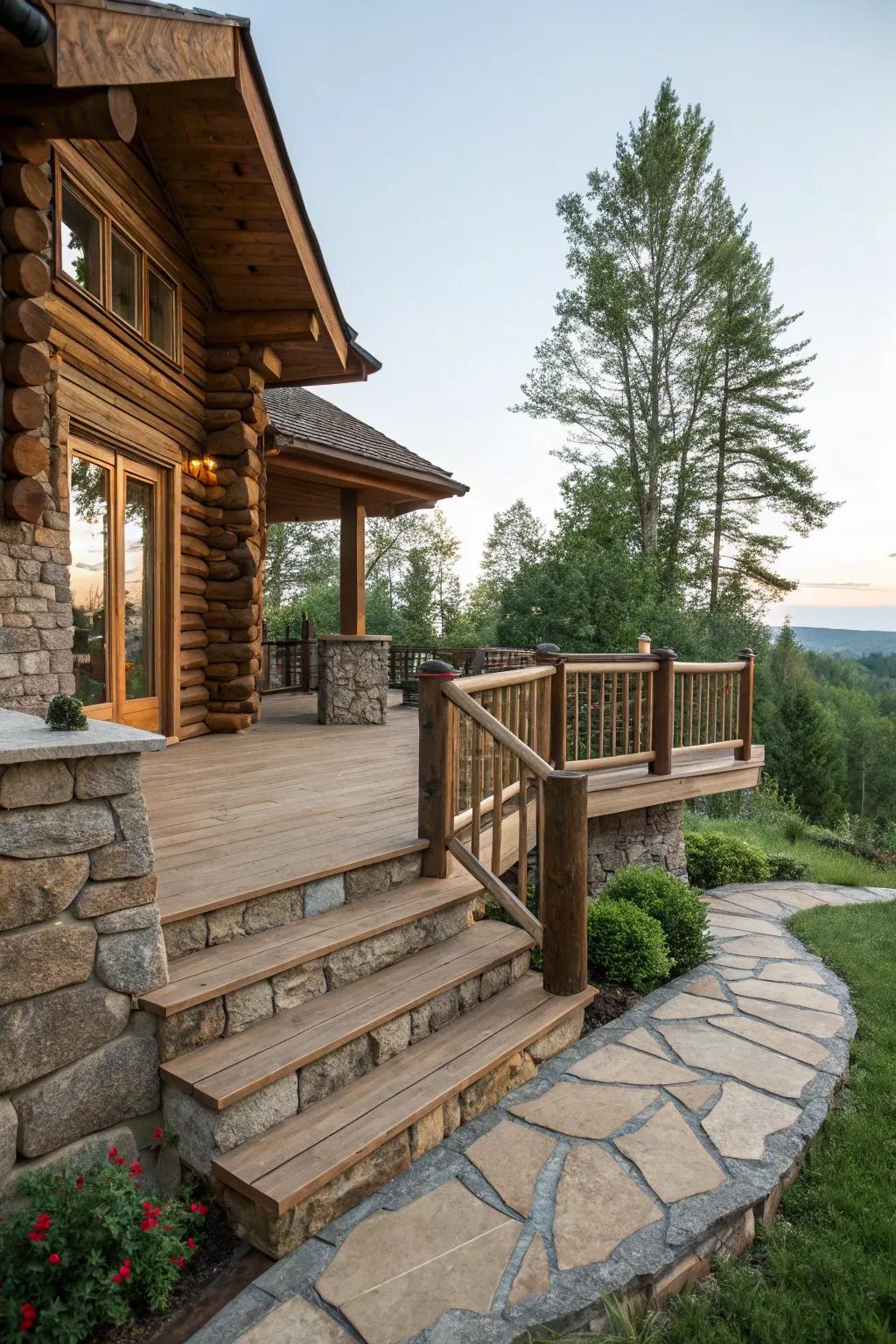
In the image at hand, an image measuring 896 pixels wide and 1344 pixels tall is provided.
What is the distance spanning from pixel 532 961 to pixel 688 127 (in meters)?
20.9

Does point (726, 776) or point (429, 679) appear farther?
point (726, 776)

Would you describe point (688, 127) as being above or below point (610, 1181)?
above

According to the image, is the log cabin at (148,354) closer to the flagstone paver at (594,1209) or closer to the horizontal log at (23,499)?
the horizontal log at (23,499)

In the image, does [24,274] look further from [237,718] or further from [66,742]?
[237,718]

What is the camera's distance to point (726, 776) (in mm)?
7371

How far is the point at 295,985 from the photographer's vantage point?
2732mm

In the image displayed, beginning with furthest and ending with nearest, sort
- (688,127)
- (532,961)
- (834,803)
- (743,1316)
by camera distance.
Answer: (834,803) < (688,127) < (532,961) < (743,1316)

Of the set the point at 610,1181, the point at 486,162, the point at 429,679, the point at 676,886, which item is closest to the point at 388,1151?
the point at 610,1181

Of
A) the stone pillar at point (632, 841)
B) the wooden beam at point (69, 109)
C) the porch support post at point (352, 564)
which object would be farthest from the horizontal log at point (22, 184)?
the stone pillar at point (632, 841)

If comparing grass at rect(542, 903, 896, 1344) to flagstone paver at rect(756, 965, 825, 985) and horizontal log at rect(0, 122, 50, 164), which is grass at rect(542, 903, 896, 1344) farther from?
horizontal log at rect(0, 122, 50, 164)

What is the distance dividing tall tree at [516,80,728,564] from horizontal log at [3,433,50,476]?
1793 cm

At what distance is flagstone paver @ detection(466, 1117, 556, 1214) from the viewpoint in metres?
2.37

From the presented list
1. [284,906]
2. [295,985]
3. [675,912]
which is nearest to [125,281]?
[284,906]

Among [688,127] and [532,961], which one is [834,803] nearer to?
[688,127]
